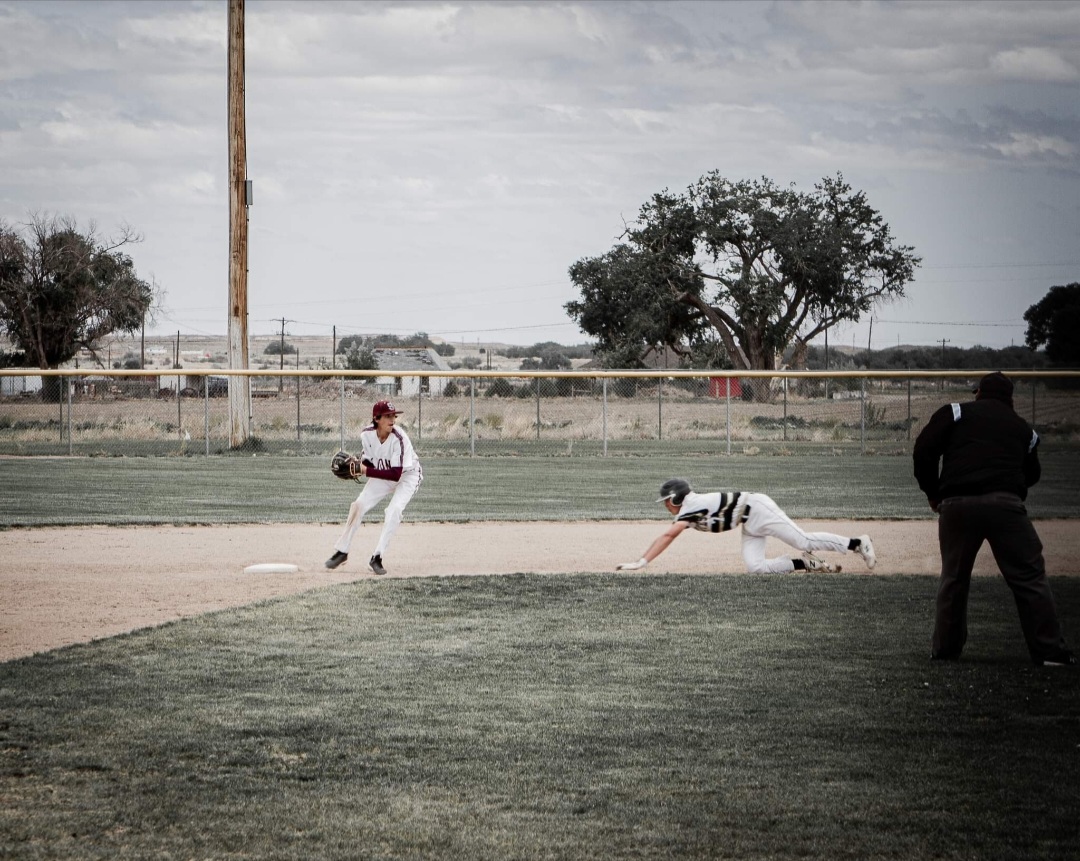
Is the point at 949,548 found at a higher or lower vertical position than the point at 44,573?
higher

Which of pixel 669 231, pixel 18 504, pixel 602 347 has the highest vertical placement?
pixel 669 231

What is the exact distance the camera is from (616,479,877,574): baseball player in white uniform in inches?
445

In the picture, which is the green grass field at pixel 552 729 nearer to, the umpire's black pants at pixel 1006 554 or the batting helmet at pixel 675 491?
the umpire's black pants at pixel 1006 554

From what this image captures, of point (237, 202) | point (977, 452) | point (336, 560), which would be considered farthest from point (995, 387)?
point (237, 202)

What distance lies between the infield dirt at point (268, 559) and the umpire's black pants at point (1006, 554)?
2.86 m

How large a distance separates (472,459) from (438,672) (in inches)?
780

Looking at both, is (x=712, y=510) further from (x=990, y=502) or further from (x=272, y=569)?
(x=272, y=569)

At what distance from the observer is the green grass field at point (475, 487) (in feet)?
60.4

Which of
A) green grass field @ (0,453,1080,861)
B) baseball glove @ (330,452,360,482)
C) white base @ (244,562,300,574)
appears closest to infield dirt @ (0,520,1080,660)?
white base @ (244,562,300,574)

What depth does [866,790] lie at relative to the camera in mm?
5637

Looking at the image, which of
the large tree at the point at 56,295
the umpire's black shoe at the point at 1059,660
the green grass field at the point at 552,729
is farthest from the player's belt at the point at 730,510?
the large tree at the point at 56,295

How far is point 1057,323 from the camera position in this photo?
2452 inches

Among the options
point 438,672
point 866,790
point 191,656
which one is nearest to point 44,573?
point 191,656

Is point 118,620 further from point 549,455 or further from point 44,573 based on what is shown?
point 549,455
